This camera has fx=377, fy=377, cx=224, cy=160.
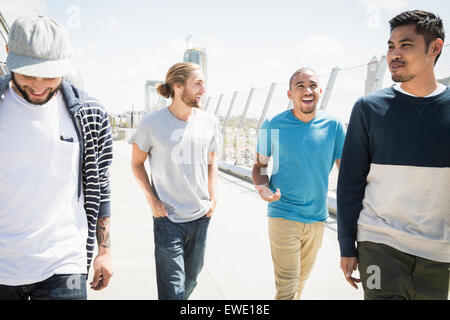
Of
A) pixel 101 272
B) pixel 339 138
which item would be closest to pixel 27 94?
pixel 101 272

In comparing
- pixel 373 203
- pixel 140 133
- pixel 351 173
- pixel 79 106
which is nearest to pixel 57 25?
pixel 79 106

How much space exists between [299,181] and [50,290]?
189 centimetres

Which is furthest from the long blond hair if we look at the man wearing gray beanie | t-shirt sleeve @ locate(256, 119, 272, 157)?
the man wearing gray beanie

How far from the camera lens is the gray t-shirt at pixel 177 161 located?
276cm

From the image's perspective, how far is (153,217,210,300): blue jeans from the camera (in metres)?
2.62

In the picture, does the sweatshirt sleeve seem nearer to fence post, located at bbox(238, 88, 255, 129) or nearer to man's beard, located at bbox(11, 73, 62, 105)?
man's beard, located at bbox(11, 73, 62, 105)

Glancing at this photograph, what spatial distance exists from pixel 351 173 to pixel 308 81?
124cm

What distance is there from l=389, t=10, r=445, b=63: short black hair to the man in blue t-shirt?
112 cm

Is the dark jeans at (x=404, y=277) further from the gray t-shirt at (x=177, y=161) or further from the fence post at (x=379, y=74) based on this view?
the fence post at (x=379, y=74)

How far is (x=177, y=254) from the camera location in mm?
2658

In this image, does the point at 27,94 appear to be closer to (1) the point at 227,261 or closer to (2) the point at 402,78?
(2) the point at 402,78

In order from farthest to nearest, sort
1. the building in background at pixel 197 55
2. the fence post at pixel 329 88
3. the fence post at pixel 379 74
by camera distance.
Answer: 1. the building in background at pixel 197 55
2. the fence post at pixel 329 88
3. the fence post at pixel 379 74

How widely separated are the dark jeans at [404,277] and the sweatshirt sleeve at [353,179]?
186 millimetres

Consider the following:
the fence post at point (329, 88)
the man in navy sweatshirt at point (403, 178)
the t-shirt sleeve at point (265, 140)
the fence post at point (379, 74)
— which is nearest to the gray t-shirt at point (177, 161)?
the t-shirt sleeve at point (265, 140)
